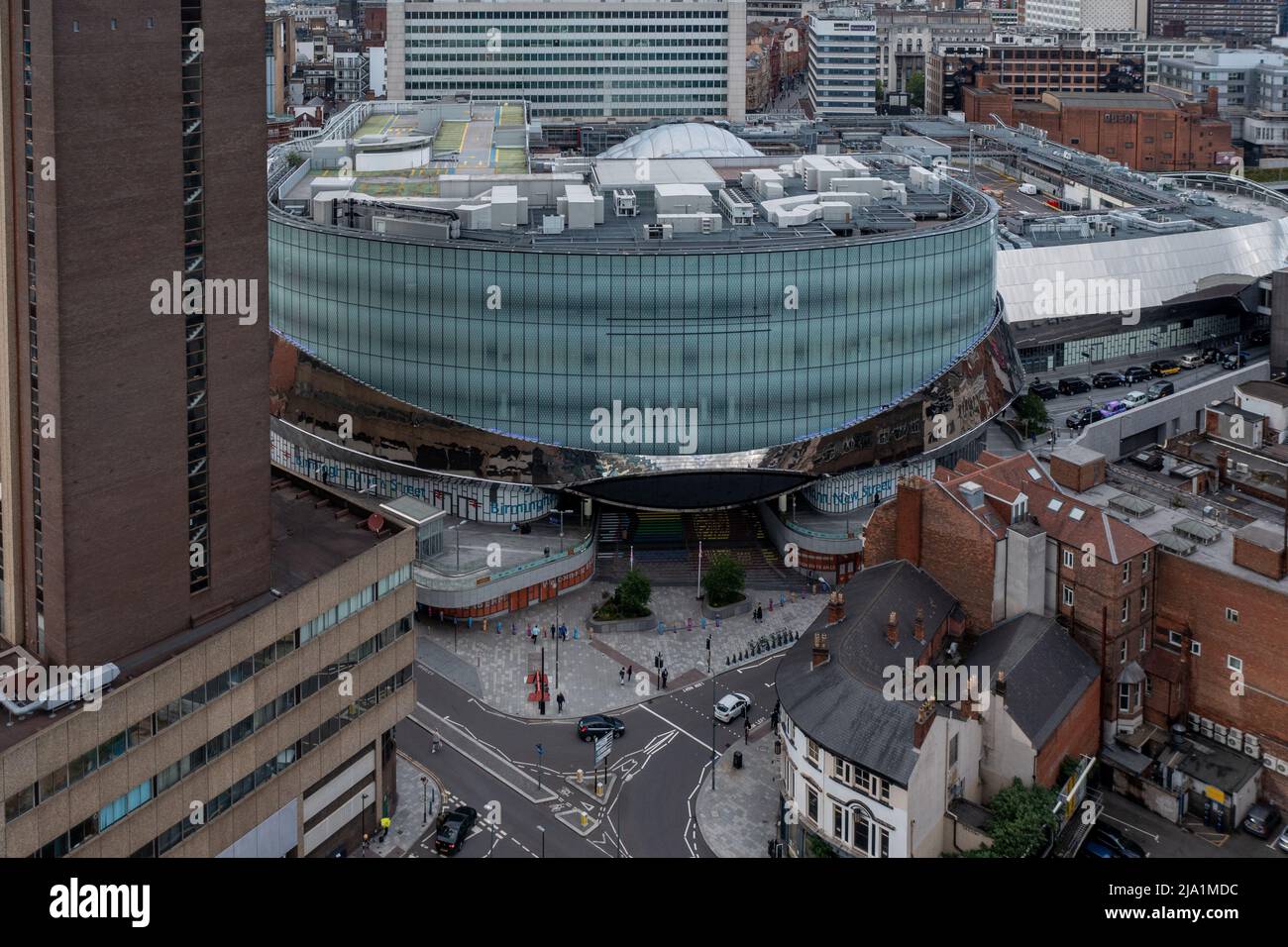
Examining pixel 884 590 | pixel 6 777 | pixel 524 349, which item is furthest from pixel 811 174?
pixel 6 777

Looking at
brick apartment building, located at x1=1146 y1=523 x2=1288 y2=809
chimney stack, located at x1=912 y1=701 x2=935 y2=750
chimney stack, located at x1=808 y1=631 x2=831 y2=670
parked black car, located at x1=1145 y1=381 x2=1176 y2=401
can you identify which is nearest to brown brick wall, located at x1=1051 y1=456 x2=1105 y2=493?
brick apartment building, located at x1=1146 y1=523 x2=1288 y2=809

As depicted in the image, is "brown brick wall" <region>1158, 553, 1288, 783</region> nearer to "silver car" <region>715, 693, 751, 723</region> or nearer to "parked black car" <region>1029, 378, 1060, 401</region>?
"silver car" <region>715, 693, 751, 723</region>

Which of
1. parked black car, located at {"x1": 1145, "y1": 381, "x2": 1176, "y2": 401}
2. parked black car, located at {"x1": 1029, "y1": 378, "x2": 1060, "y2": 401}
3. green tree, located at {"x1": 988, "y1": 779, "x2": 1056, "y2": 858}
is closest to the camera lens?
green tree, located at {"x1": 988, "y1": 779, "x2": 1056, "y2": 858}

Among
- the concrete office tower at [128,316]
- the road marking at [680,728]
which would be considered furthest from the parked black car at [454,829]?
the concrete office tower at [128,316]

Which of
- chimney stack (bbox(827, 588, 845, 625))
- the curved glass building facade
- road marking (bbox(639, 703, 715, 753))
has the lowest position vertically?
road marking (bbox(639, 703, 715, 753))

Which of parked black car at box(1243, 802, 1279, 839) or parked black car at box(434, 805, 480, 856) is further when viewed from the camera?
parked black car at box(1243, 802, 1279, 839)

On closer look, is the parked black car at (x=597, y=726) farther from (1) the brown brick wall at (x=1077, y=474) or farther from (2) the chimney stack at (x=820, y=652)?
(1) the brown brick wall at (x=1077, y=474)
